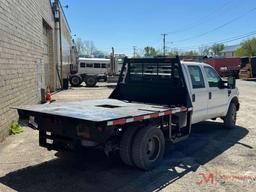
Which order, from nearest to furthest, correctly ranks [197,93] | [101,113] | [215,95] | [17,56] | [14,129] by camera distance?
[101,113] < [197,93] < [215,95] < [14,129] < [17,56]

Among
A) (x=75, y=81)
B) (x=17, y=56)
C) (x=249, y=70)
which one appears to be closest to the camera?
(x=17, y=56)

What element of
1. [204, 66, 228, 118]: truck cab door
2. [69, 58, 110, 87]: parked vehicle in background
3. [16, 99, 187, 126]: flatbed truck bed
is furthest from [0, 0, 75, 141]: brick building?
[69, 58, 110, 87]: parked vehicle in background

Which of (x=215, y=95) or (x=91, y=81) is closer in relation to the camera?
(x=215, y=95)

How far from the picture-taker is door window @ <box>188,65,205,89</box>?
8.23 meters

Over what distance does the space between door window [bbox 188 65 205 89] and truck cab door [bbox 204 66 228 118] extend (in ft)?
1.20

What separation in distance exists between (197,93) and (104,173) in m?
3.22

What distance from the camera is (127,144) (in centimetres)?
605

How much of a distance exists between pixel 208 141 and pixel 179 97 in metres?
1.56

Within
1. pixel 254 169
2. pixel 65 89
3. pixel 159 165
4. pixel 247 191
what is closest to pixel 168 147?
pixel 159 165

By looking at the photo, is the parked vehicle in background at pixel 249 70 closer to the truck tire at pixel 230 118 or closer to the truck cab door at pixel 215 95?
the truck tire at pixel 230 118

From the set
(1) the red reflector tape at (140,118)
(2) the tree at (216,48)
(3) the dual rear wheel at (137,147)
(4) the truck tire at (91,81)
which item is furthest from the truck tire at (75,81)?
(2) the tree at (216,48)

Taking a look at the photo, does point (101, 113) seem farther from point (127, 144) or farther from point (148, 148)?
point (148, 148)

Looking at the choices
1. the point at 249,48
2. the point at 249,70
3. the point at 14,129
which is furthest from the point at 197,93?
the point at 249,48

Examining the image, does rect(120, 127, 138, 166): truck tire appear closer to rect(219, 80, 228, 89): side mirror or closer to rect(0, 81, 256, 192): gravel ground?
rect(0, 81, 256, 192): gravel ground
